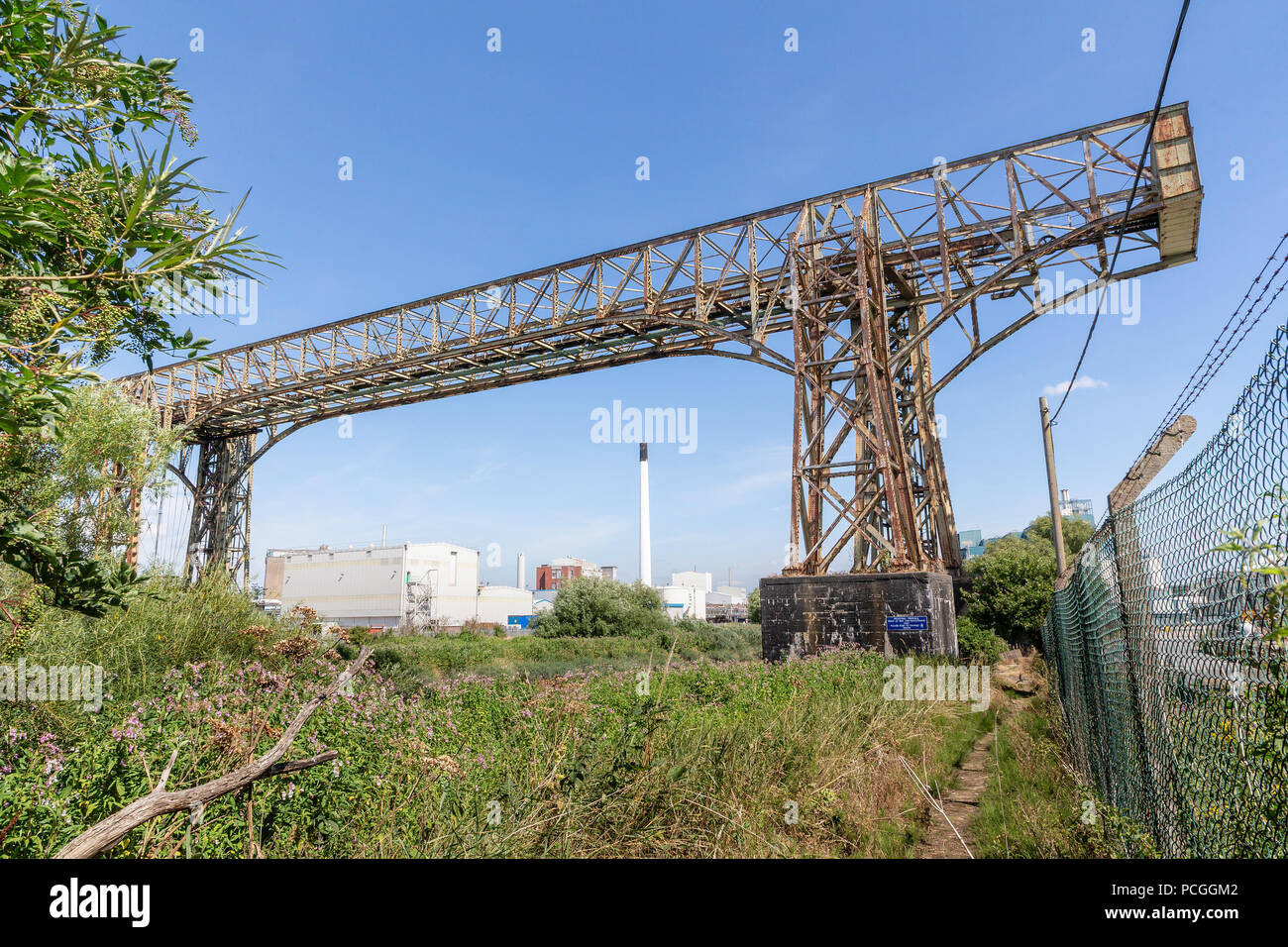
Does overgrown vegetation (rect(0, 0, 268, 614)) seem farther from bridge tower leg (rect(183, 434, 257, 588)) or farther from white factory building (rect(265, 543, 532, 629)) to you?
white factory building (rect(265, 543, 532, 629))

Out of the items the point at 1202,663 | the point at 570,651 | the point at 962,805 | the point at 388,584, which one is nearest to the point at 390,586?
the point at 388,584

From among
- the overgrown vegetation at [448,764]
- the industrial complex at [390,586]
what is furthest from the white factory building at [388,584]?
the overgrown vegetation at [448,764]

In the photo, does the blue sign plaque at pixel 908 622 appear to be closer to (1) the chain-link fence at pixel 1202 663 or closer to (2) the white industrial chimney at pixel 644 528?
(1) the chain-link fence at pixel 1202 663

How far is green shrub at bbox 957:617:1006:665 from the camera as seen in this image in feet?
45.0

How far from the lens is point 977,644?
46.0ft

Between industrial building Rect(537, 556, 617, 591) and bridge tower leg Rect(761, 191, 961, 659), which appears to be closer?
bridge tower leg Rect(761, 191, 961, 659)

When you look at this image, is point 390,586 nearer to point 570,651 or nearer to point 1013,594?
point 570,651

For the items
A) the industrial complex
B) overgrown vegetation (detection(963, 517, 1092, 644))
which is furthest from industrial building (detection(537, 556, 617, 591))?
overgrown vegetation (detection(963, 517, 1092, 644))

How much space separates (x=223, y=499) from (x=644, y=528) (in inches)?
747

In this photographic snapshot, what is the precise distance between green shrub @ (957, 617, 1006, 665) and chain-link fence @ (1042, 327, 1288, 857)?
10118mm

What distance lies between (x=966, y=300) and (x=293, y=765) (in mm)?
11820

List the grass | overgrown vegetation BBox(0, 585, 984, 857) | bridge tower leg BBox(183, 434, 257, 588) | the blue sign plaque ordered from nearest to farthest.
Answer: overgrown vegetation BBox(0, 585, 984, 857) < the grass < the blue sign plaque < bridge tower leg BBox(183, 434, 257, 588)
